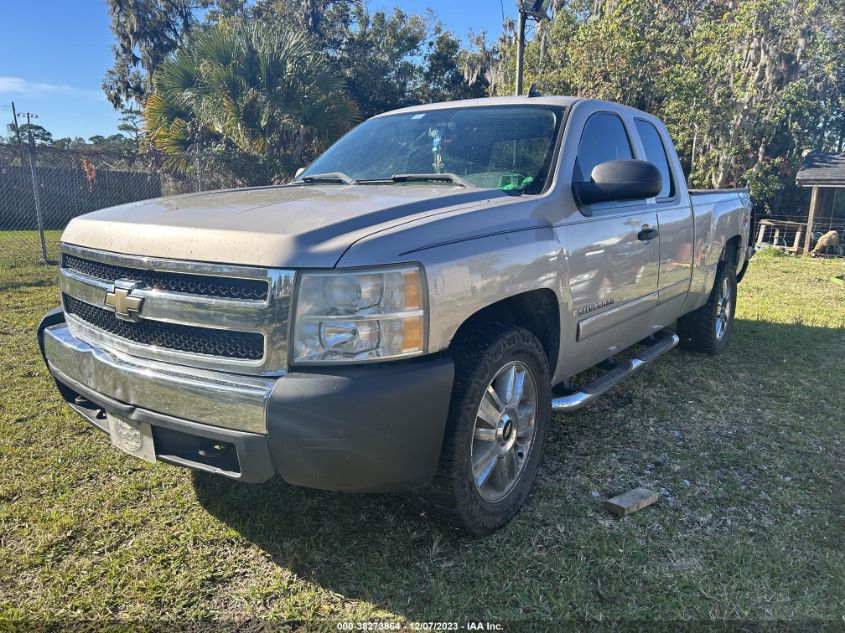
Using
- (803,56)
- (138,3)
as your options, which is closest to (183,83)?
(803,56)

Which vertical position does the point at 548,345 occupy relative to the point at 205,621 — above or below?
above

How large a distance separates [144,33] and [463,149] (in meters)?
31.9

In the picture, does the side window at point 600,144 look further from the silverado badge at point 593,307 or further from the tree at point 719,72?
the tree at point 719,72

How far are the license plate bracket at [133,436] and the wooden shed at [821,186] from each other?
17.8m

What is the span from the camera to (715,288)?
5359 millimetres

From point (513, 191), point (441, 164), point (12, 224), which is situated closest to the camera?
point (513, 191)

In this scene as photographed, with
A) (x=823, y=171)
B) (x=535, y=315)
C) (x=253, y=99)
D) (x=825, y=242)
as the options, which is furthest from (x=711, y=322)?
(x=823, y=171)

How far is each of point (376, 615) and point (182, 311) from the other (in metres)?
1.29

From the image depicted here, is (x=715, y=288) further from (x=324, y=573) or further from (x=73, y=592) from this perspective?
(x=73, y=592)

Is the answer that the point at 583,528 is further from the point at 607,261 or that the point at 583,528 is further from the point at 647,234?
the point at 647,234

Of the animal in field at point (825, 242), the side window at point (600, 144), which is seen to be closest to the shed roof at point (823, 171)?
the animal in field at point (825, 242)

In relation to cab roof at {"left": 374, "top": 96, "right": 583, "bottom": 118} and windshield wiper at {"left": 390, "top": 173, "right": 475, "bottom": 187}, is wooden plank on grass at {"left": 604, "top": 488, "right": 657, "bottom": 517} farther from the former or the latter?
cab roof at {"left": 374, "top": 96, "right": 583, "bottom": 118}

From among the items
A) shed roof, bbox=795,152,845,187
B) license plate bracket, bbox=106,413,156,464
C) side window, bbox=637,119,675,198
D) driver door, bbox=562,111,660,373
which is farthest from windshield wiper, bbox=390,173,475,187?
shed roof, bbox=795,152,845,187

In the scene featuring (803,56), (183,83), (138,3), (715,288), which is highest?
(138,3)
